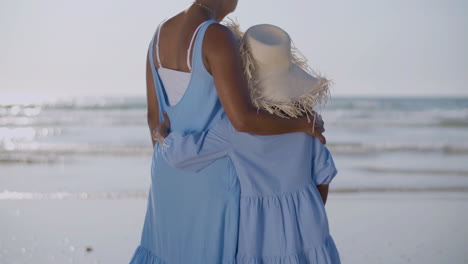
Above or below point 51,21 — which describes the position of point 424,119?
below

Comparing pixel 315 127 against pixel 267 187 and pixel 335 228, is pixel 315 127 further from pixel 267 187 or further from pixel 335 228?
pixel 335 228

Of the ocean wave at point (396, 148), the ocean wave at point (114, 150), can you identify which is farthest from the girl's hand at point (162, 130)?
the ocean wave at point (396, 148)

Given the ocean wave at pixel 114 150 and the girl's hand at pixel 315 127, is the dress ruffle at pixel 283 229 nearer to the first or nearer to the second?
the girl's hand at pixel 315 127

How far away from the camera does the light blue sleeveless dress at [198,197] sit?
1.61 metres

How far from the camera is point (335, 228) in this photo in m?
4.12

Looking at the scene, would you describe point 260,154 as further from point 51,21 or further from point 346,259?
point 51,21

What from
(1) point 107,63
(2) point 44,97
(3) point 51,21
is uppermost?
(3) point 51,21

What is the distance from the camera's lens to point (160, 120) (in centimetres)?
184

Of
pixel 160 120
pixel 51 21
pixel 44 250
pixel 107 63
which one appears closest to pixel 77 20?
pixel 51 21

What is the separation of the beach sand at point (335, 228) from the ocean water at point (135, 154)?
1.46 feet

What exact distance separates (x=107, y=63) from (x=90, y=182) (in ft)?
49.1

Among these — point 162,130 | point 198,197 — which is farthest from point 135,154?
point 198,197

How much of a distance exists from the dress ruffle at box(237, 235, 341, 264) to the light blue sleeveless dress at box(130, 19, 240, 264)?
6cm

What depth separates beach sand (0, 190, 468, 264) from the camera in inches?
139
